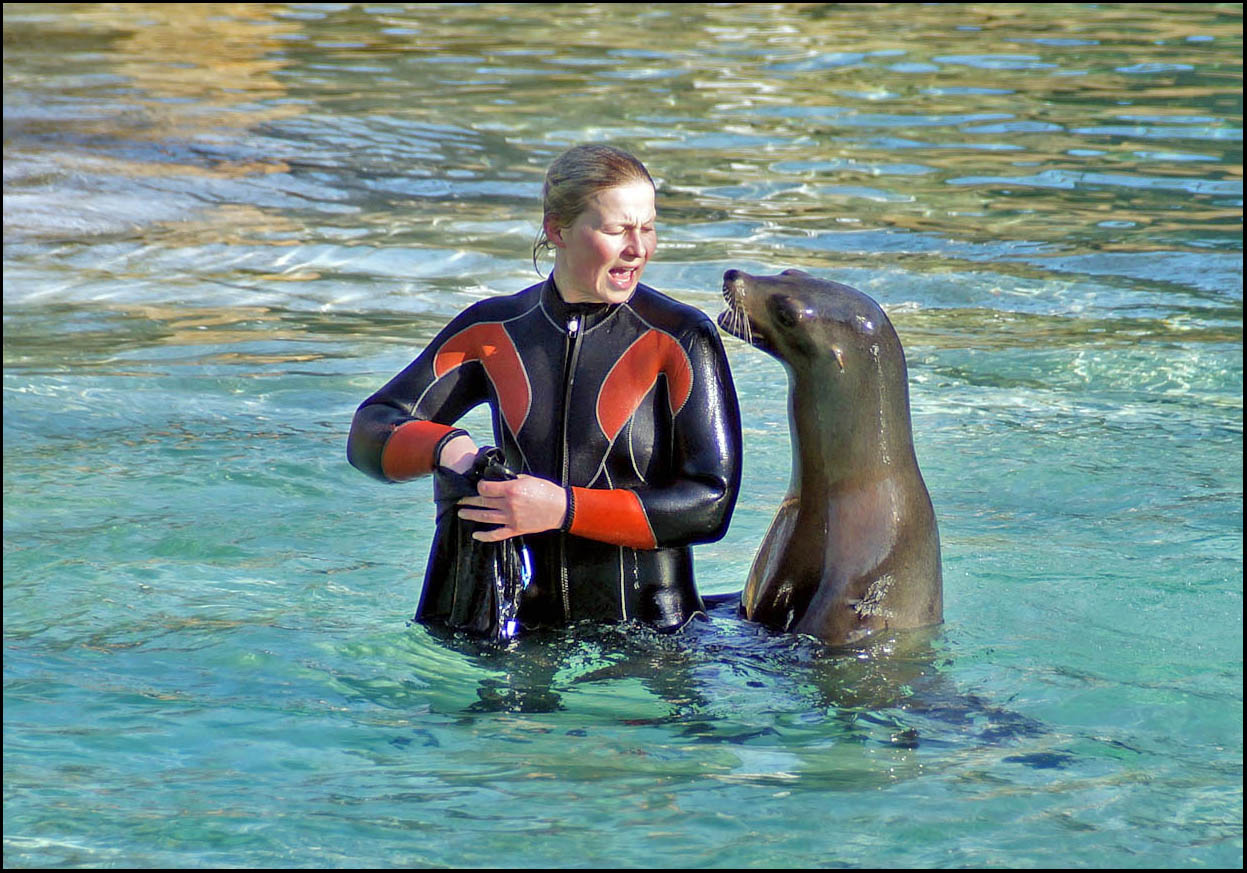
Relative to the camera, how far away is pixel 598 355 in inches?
161

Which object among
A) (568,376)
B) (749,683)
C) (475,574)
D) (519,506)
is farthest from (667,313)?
(749,683)

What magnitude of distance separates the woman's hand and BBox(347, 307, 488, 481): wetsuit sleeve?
174 millimetres

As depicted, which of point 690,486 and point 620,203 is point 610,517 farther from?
point 620,203

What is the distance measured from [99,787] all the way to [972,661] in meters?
2.22

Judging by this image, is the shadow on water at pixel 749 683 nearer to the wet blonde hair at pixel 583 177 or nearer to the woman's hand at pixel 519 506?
the woman's hand at pixel 519 506

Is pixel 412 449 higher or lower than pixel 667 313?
lower

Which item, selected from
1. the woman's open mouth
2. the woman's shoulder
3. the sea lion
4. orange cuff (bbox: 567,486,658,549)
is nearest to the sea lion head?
the sea lion

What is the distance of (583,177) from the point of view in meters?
3.94

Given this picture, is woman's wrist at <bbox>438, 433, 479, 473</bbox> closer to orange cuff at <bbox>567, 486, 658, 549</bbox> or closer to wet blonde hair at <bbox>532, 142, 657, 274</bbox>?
orange cuff at <bbox>567, 486, 658, 549</bbox>

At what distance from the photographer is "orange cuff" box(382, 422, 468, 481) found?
3902mm

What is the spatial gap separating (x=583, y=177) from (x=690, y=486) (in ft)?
2.55

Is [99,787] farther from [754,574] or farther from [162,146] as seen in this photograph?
[162,146]

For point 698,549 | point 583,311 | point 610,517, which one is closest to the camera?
point 610,517

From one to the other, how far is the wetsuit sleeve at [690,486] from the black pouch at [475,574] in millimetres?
261
